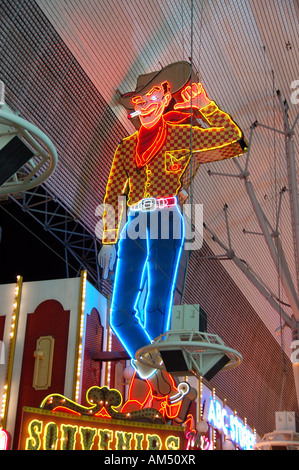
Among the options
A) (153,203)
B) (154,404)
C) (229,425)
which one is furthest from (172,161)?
(229,425)

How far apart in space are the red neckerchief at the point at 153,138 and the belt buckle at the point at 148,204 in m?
0.81

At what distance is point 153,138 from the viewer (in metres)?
13.9

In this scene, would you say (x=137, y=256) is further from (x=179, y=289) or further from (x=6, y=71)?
(x=6, y=71)

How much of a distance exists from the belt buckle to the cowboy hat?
7.79 feet

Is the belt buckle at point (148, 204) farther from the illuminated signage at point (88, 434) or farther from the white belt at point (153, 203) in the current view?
the illuminated signage at point (88, 434)

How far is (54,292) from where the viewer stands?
13344mm

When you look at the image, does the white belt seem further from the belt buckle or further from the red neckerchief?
the red neckerchief

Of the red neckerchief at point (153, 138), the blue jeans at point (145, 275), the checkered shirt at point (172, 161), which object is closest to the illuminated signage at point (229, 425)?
the blue jeans at point (145, 275)

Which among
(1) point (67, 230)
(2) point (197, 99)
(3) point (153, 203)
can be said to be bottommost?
(3) point (153, 203)

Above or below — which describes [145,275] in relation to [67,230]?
below

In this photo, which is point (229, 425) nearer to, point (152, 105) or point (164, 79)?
point (152, 105)

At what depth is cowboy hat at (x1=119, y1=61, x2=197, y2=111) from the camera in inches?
558

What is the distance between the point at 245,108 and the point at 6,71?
7555 mm

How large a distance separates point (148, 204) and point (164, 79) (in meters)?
2.86
